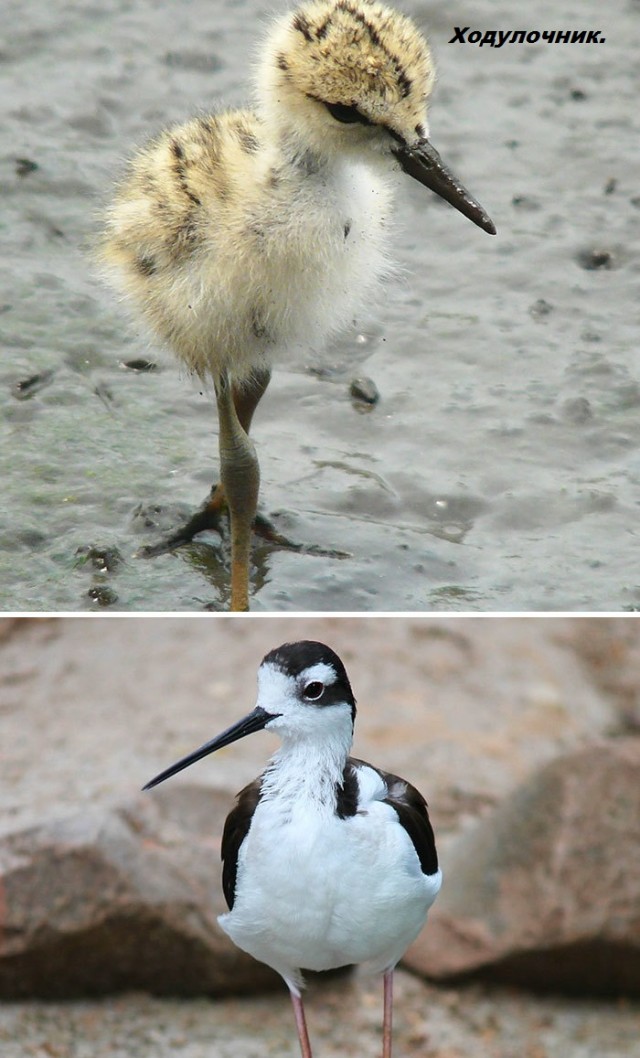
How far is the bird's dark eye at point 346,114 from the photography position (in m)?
3.06

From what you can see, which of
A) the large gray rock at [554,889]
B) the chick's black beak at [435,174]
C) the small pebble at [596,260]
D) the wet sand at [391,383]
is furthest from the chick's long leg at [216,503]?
the small pebble at [596,260]

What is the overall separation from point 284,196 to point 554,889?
144 centimetres

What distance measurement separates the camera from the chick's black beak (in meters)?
3.15

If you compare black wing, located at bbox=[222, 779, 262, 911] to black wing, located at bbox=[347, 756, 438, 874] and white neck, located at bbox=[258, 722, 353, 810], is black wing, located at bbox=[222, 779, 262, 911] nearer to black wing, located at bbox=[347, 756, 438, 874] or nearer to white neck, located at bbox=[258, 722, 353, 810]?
white neck, located at bbox=[258, 722, 353, 810]

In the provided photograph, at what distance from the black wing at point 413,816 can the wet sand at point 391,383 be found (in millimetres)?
900

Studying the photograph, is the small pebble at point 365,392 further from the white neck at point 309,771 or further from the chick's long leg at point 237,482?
the white neck at point 309,771

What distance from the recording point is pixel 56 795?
3709 millimetres

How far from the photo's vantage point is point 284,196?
10.4ft

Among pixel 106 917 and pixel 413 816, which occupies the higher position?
pixel 413 816

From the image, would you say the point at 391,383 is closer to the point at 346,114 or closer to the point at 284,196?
the point at 284,196

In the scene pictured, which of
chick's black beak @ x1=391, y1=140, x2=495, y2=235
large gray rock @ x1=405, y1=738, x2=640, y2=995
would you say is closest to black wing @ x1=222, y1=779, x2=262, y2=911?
large gray rock @ x1=405, y1=738, x2=640, y2=995

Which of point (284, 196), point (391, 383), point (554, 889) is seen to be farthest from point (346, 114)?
point (554, 889)

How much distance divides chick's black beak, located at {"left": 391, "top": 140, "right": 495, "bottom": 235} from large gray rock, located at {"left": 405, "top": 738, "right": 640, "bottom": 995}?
1.14 meters

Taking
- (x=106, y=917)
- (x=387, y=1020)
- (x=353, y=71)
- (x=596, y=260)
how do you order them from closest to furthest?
(x=387, y=1020)
(x=353, y=71)
(x=106, y=917)
(x=596, y=260)
